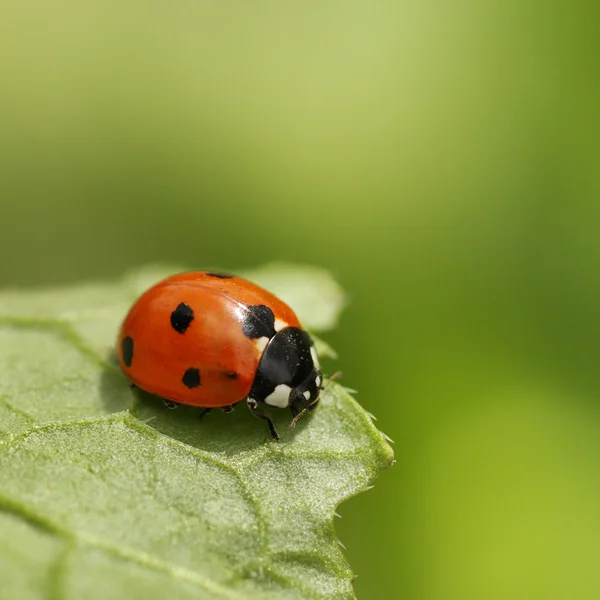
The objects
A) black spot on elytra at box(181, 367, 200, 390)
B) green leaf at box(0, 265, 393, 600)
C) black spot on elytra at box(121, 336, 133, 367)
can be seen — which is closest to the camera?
green leaf at box(0, 265, 393, 600)

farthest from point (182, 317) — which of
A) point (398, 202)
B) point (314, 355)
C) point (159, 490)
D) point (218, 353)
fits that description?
point (398, 202)

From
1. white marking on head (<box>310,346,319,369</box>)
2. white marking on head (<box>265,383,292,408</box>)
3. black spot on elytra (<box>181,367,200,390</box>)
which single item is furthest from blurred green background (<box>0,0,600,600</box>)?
black spot on elytra (<box>181,367,200,390</box>)

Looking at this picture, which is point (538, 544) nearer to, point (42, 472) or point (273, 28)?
point (42, 472)

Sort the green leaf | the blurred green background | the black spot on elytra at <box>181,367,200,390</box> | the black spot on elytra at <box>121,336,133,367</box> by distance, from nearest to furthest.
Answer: the green leaf
the black spot on elytra at <box>181,367,200,390</box>
the black spot on elytra at <box>121,336,133,367</box>
the blurred green background

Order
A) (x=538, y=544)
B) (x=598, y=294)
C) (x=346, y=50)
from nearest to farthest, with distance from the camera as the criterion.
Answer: (x=538, y=544) < (x=598, y=294) < (x=346, y=50)

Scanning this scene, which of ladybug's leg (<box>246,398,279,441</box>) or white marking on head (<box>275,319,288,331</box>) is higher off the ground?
white marking on head (<box>275,319,288,331</box>)

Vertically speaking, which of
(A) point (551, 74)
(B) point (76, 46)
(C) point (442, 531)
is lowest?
(C) point (442, 531)

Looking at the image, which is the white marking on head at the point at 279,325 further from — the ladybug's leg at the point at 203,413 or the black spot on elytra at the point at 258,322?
the ladybug's leg at the point at 203,413

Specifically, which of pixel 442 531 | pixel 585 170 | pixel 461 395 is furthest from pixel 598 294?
pixel 442 531

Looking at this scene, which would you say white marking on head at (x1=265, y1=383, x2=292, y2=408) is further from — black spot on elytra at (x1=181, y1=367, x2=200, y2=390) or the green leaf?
black spot on elytra at (x1=181, y1=367, x2=200, y2=390)
